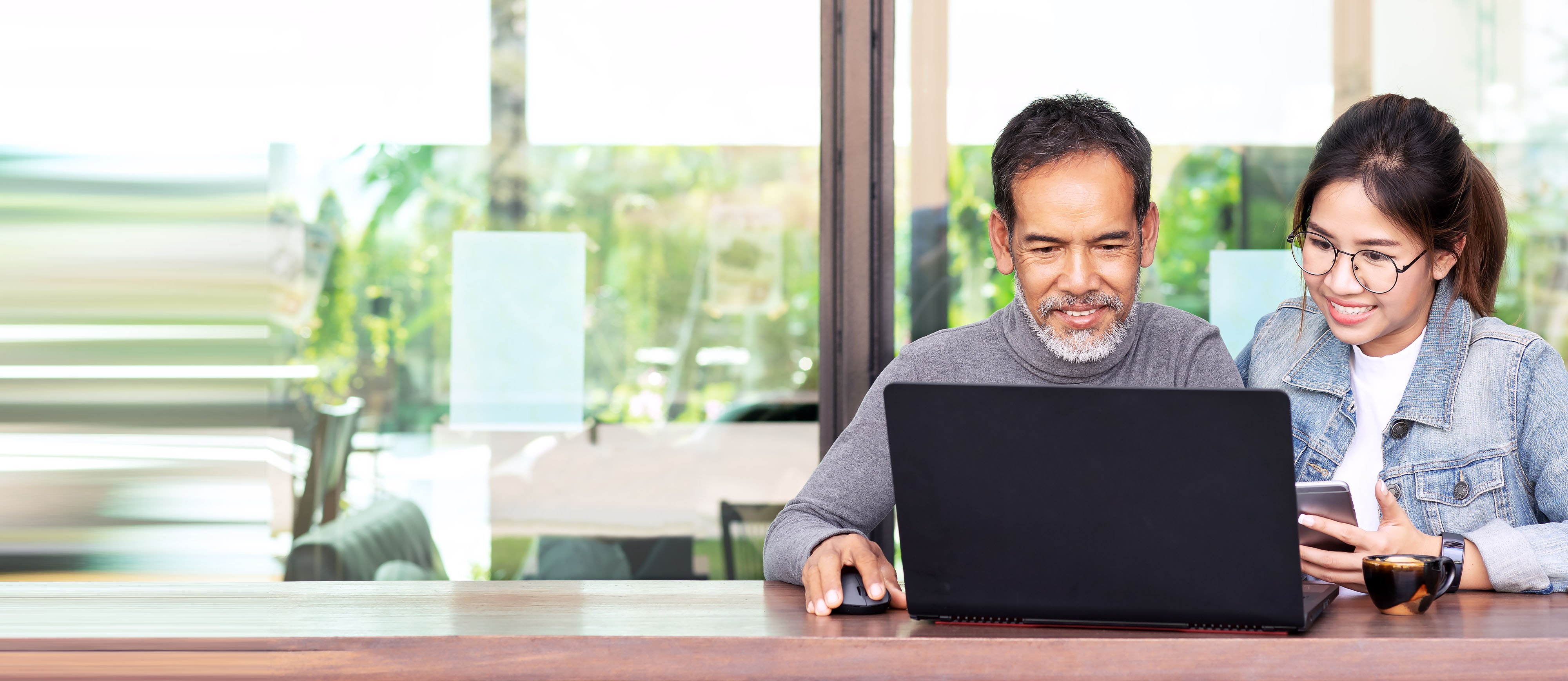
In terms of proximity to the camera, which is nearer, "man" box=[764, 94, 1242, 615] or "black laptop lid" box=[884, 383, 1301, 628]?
"black laptop lid" box=[884, 383, 1301, 628]

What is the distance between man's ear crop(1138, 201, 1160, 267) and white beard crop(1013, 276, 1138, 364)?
0.22 ft

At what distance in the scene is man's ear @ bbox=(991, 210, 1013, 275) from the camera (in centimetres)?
162

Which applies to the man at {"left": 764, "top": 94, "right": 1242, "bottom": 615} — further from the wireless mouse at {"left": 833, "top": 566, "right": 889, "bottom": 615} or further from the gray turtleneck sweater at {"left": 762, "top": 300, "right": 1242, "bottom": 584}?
the wireless mouse at {"left": 833, "top": 566, "right": 889, "bottom": 615}

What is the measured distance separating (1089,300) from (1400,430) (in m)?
0.53

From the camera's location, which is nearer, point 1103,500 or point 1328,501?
point 1103,500

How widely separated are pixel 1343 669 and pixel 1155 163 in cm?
198

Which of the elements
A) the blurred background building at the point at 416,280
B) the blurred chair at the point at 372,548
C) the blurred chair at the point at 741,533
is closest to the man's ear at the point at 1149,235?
the blurred background building at the point at 416,280

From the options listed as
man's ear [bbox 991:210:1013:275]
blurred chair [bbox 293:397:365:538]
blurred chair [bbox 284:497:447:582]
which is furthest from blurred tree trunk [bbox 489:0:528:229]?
man's ear [bbox 991:210:1013:275]

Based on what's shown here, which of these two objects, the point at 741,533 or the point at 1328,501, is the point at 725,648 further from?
the point at 741,533

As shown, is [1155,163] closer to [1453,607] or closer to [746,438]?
[746,438]

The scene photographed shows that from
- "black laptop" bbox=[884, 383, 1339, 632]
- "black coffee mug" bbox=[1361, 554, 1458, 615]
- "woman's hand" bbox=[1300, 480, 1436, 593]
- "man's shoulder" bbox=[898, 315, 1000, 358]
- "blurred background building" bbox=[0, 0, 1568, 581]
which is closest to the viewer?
"black laptop" bbox=[884, 383, 1339, 632]

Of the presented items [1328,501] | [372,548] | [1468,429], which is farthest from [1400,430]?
[372,548]

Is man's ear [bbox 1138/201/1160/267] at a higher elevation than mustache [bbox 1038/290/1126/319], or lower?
higher

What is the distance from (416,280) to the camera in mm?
3031
